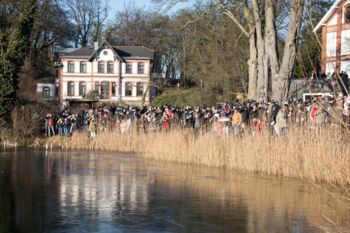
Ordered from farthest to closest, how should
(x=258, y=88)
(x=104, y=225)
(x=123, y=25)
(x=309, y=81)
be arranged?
(x=123, y=25)
(x=258, y=88)
(x=104, y=225)
(x=309, y=81)

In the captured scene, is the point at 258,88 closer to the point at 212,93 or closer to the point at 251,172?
the point at 251,172

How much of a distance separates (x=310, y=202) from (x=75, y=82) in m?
71.3

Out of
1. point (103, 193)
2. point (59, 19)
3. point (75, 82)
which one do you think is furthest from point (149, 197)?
point (59, 19)

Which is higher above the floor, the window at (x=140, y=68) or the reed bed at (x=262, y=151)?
the window at (x=140, y=68)

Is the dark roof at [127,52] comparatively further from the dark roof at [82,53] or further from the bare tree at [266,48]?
the bare tree at [266,48]

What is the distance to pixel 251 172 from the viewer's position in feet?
66.6

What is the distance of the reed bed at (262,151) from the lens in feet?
55.7

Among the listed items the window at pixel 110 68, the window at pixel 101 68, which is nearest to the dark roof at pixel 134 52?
the window at pixel 110 68

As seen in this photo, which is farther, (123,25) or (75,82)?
(123,25)

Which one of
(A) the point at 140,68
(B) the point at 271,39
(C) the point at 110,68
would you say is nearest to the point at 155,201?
(B) the point at 271,39

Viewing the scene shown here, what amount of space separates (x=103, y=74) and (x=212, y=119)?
60.2 m

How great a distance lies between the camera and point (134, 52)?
8212cm

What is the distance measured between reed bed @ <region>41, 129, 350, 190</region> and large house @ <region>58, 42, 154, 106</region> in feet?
182

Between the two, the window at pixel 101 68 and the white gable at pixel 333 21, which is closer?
the white gable at pixel 333 21
